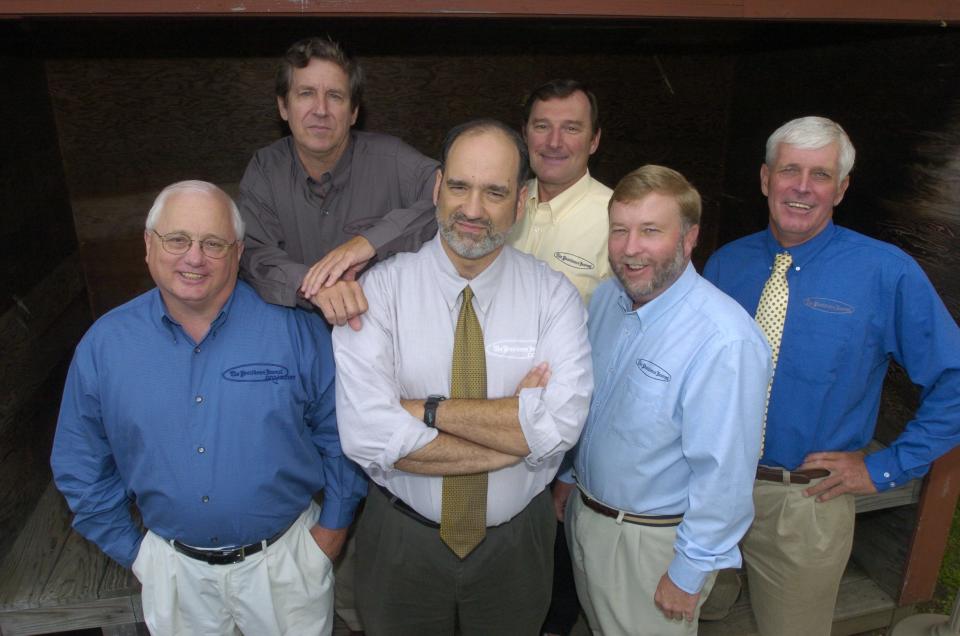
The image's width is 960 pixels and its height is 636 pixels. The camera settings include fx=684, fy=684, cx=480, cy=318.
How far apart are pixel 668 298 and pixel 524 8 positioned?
106cm

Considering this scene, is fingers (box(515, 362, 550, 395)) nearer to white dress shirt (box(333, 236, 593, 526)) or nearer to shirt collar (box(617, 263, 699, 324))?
white dress shirt (box(333, 236, 593, 526))

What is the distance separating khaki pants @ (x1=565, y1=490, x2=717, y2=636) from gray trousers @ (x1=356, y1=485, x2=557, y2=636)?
0.15 m

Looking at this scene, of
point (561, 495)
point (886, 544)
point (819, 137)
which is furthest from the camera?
point (886, 544)

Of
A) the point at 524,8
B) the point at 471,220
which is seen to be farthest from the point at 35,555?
the point at 524,8

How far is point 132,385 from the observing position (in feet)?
6.87

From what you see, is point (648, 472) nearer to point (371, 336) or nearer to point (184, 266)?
point (371, 336)

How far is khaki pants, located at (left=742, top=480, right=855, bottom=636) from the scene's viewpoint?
2588mm

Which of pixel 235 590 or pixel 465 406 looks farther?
pixel 235 590

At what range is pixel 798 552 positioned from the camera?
102 inches

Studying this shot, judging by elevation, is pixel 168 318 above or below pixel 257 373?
above

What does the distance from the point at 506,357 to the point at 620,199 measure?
0.62 metres

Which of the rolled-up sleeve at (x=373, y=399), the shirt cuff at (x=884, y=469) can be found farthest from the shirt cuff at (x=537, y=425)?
the shirt cuff at (x=884, y=469)

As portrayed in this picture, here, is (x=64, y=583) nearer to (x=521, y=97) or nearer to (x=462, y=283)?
(x=462, y=283)

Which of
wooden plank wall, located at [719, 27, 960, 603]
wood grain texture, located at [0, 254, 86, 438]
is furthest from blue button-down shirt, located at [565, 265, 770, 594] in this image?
wood grain texture, located at [0, 254, 86, 438]
